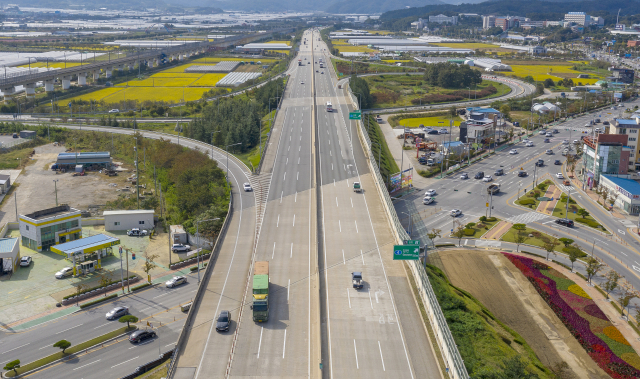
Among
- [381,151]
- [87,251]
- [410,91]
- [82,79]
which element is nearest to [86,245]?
[87,251]

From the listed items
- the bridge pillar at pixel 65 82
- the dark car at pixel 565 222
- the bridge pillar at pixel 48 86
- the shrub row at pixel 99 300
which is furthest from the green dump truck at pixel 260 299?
the bridge pillar at pixel 65 82

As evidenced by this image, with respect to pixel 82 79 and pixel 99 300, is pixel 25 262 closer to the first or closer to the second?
pixel 99 300

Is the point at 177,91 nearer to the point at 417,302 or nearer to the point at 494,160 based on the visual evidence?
the point at 494,160

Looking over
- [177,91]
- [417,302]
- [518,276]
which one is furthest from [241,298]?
[177,91]

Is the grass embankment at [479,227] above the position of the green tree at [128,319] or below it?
below

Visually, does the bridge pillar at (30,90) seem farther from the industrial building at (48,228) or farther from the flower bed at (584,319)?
the flower bed at (584,319)
